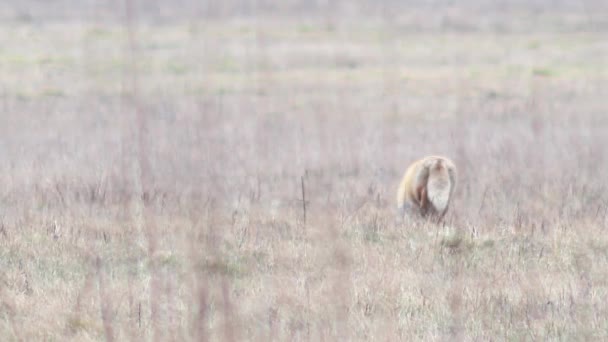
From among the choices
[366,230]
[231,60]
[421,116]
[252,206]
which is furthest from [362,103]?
[366,230]

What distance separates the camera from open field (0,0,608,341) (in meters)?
5.66

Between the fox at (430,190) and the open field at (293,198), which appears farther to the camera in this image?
the fox at (430,190)

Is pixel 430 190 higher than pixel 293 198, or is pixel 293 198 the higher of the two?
pixel 430 190

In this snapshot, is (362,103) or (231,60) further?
(231,60)

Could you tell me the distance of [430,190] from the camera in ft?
28.3

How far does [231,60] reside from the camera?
23.1 metres

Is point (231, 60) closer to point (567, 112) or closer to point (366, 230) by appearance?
point (567, 112)

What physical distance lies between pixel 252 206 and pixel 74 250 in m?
2.15

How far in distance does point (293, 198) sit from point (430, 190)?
60.1 inches

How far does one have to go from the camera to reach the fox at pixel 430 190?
339 inches

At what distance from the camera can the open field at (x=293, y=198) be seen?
566cm

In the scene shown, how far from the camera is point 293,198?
980cm

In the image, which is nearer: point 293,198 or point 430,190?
point 430,190

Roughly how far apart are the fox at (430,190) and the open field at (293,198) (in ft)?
0.48
